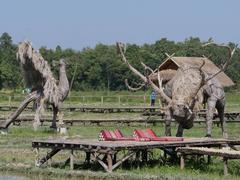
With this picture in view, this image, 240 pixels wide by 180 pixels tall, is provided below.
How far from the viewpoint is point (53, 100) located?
27875mm

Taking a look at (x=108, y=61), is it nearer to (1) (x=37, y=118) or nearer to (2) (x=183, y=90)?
(1) (x=37, y=118)

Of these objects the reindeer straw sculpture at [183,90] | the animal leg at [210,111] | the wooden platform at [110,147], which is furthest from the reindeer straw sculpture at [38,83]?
the wooden platform at [110,147]

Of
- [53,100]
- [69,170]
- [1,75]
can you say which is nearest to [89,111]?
[53,100]

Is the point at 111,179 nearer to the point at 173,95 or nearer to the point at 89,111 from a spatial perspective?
the point at 173,95

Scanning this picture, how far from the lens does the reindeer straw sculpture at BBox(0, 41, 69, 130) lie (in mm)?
26477

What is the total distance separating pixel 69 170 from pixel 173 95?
3952mm

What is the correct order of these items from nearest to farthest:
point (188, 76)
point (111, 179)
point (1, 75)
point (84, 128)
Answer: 1. point (111, 179)
2. point (188, 76)
3. point (84, 128)
4. point (1, 75)

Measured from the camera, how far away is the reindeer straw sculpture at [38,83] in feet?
86.9

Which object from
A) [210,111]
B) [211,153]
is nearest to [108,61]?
[210,111]

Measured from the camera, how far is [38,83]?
27578 mm

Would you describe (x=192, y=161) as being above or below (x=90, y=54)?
below

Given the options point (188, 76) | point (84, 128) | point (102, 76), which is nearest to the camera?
point (188, 76)

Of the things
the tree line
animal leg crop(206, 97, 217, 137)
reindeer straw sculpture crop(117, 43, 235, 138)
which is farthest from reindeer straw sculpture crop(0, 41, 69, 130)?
the tree line

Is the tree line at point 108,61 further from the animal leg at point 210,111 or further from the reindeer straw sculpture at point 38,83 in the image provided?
the animal leg at point 210,111
